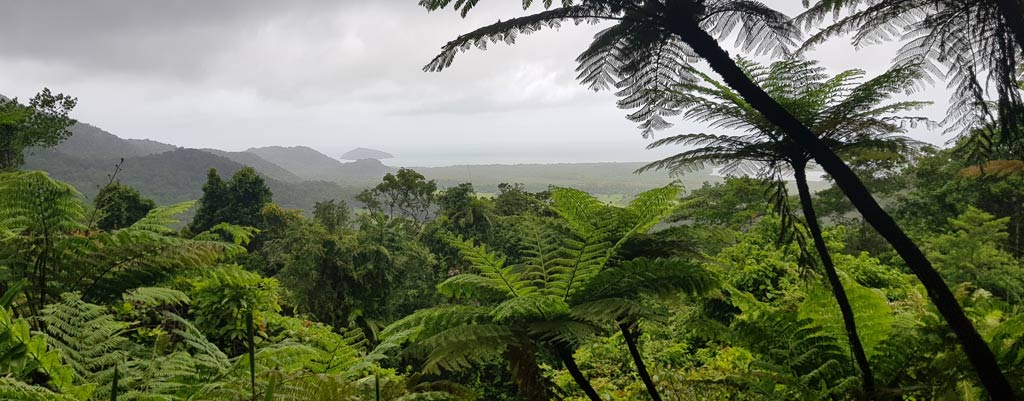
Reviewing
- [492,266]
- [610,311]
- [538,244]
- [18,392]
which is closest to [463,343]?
[492,266]

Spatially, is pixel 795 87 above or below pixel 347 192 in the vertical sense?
above

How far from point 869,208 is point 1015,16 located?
78 cm

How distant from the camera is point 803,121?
2539 mm

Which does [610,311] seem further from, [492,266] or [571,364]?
[492,266]

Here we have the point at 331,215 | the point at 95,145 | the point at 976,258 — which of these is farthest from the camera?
Result: the point at 95,145

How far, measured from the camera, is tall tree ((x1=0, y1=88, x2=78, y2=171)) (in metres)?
15.8

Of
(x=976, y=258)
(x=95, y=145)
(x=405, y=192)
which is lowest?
(x=976, y=258)

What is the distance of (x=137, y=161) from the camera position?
3713 inches

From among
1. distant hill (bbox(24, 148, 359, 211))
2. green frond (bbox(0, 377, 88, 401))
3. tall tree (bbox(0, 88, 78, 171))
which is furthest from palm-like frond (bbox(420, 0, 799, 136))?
distant hill (bbox(24, 148, 359, 211))

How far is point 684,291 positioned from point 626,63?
1130 millimetres

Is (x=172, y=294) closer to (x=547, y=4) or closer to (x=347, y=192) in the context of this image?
(x=547, y=4)

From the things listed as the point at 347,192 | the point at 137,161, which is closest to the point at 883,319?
the point at 347,192

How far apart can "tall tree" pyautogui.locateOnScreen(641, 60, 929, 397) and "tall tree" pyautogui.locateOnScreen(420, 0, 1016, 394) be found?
0.23 metres

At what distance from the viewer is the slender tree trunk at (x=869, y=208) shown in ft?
5.44
